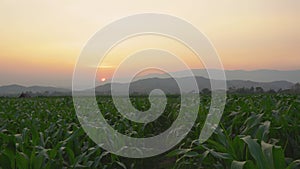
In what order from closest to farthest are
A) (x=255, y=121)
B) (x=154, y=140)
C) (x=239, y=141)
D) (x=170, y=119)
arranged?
(x=239, y=141) → (x=255, y=121) → (x=154, y=140) → (x=170, y=119)

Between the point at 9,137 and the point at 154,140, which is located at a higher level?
the point at 9,137

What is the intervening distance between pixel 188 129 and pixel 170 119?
11.8 ft

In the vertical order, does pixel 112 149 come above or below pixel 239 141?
below

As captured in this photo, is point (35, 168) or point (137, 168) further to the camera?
point (137, 168)

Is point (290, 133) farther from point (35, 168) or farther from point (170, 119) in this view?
point (170, 119)

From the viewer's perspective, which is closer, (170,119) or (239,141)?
(239,141)

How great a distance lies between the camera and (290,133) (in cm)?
353

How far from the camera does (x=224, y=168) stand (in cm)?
307

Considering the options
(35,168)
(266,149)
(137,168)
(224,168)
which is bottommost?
(137,168)

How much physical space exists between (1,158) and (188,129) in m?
2.94

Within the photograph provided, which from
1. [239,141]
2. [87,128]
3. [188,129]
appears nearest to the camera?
[239,141]

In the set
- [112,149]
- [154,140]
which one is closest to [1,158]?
[112,149]

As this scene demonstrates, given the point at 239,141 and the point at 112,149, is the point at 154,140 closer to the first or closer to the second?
the point at 112,149

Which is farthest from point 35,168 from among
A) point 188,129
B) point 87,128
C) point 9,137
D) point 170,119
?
point 170,119
